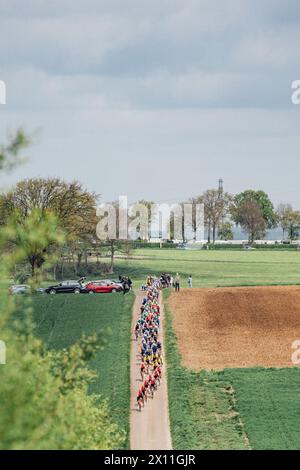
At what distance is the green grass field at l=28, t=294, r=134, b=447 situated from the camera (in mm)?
45156

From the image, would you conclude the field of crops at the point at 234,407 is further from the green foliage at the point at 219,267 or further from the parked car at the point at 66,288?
the green foliage at the point at 219,267

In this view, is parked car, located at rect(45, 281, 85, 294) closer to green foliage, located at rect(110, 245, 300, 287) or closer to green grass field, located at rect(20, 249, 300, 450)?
green grass field, located at rect(20, 249, 300, 450)

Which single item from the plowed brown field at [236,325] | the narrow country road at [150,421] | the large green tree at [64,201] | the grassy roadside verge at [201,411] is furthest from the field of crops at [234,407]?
the large green tree at [64,201]

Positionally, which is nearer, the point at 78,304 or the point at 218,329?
Answer: the point at 218,329

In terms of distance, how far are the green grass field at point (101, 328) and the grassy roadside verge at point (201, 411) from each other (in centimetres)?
265

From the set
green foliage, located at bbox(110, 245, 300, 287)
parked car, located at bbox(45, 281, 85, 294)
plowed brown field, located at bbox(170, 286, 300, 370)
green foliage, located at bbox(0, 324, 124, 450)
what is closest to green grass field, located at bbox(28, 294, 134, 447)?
parked car, located at bbox(45, 281, 85, 294)

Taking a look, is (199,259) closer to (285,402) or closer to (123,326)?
(123,326)

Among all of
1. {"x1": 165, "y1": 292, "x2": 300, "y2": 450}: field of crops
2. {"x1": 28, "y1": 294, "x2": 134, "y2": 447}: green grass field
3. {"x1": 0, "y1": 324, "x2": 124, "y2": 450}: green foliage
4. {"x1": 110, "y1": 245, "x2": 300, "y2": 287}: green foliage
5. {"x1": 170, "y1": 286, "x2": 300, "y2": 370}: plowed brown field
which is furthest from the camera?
{"x1": 110, "y1": 245, "x2": 300, "y2": 287}: green foliage

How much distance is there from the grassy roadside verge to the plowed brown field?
118 inches

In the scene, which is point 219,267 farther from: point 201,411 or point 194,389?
point 201,411

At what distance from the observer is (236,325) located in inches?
2470
